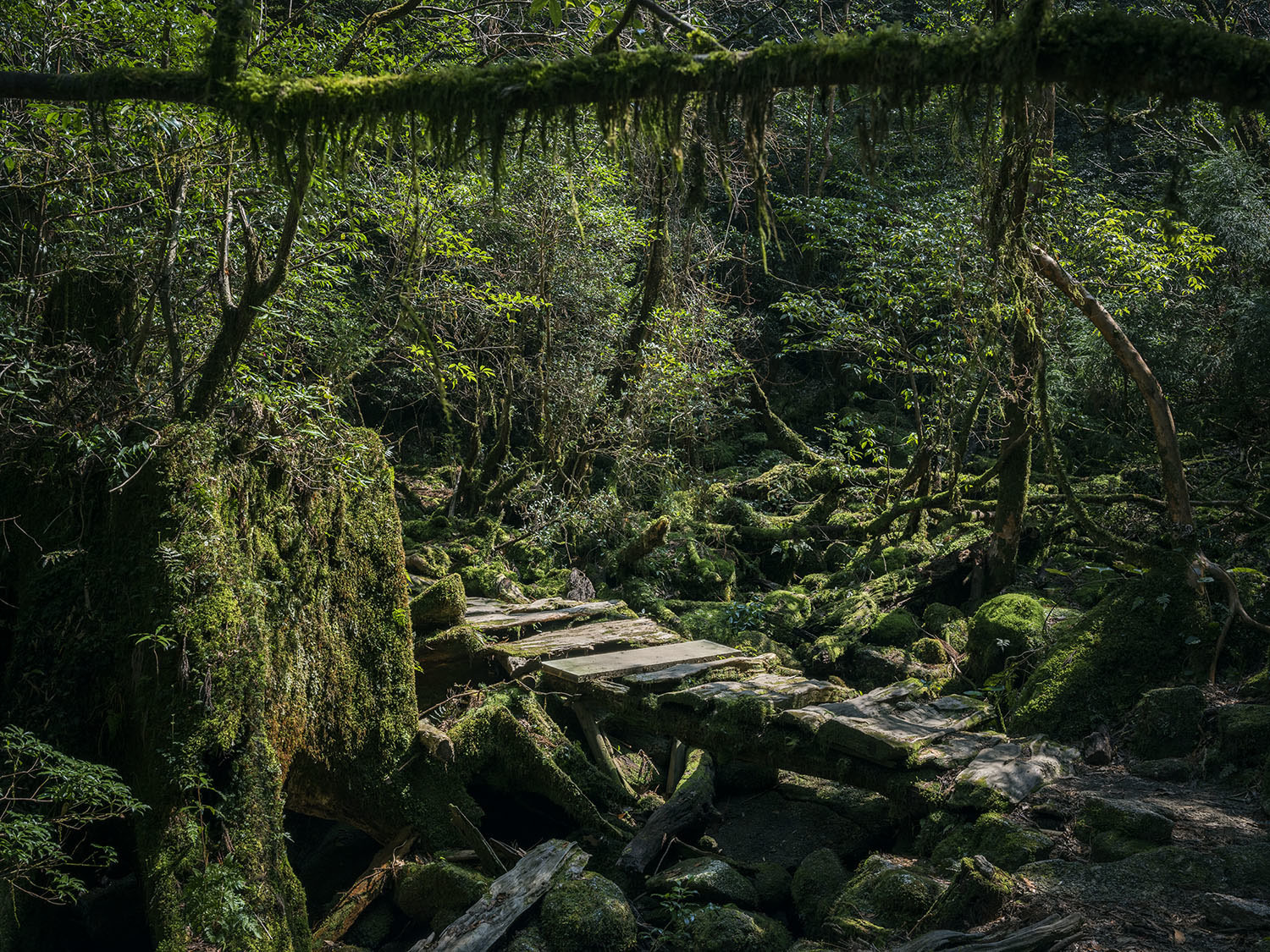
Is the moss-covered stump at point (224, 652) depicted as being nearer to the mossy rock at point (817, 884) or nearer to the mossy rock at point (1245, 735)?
the mossy rock at point (817, 884)

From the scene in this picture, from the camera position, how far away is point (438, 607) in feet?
26.2

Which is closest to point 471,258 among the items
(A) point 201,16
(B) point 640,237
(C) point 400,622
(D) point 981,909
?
(B) point 640,237

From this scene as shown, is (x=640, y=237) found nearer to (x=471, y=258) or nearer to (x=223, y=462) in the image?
(x=471, y=258)

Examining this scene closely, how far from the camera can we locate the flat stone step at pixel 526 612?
905cm

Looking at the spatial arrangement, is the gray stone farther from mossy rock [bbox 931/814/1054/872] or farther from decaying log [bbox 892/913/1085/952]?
decaying log [bbox 892/913/1085/952]

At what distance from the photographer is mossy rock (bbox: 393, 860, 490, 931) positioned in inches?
244

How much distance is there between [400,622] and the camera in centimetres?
700

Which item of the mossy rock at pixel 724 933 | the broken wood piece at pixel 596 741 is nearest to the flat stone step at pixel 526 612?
the broken wood piece at pixel 596 741

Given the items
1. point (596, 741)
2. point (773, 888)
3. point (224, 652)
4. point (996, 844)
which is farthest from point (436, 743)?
point (996, 844)

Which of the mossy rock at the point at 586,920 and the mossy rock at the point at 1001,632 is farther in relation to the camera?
the mossy rock at the point at 1001,632

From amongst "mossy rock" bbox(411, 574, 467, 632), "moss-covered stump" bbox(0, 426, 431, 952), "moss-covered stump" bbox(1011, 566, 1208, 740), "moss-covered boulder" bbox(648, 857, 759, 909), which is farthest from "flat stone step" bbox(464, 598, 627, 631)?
"moss-covered stump" bbox(1011, 566, 1208, 740)

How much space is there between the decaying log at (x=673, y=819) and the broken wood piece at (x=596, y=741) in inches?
36.3

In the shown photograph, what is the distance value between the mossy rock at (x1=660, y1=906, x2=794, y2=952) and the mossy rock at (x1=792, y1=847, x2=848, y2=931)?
9.8 inches

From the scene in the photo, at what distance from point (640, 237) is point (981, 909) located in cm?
1069
